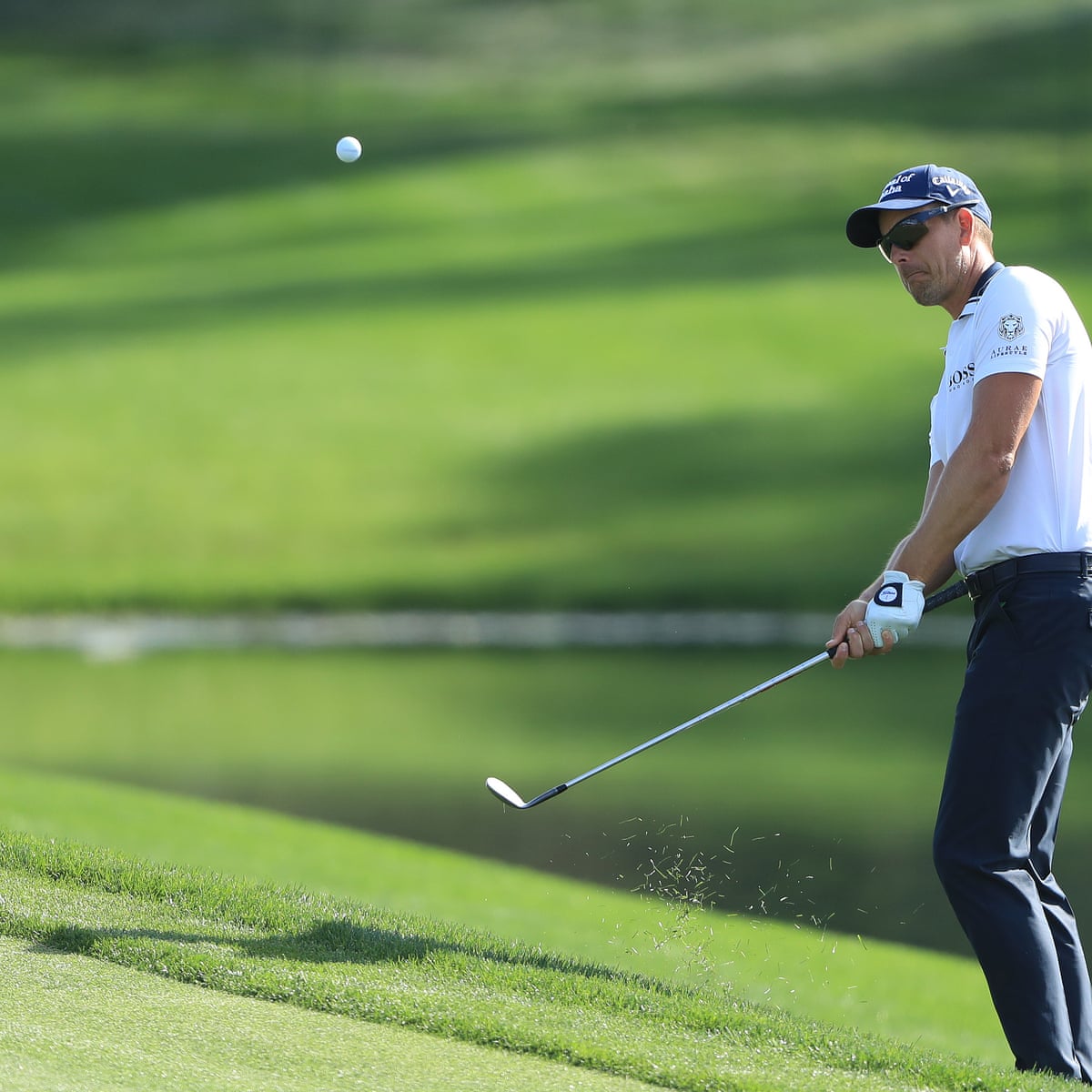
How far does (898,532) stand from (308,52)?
2217 centimetres

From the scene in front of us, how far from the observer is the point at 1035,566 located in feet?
11.9

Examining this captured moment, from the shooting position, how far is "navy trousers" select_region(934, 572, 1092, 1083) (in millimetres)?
3598

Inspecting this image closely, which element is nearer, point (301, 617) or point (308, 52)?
point (301, 617)

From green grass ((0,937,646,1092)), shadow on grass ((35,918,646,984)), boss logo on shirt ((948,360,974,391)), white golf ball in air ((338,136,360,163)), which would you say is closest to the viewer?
green grass ((0,937,646,1092))

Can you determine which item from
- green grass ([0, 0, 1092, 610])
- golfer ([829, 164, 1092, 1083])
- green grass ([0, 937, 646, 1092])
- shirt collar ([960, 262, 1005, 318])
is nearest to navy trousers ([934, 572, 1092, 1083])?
golfer ([829, 164, 1092, 1083])

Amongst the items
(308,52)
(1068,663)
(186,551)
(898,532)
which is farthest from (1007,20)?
(1068,663)

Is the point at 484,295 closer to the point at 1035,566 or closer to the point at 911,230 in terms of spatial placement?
the point at 911,230

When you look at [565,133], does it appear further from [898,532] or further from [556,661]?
[556,661]

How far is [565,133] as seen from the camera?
33188mm

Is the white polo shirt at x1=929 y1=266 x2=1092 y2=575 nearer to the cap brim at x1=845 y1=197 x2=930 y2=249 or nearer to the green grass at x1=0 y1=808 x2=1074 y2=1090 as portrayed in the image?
the cap brim at x1=845 y1=197 x2=930 y2=249

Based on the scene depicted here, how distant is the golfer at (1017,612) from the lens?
11.8ft

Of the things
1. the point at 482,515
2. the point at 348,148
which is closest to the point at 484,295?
the point at 482,515

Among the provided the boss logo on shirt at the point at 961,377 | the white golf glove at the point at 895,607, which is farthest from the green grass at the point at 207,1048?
the boss logo on shirt at the point at 961,377

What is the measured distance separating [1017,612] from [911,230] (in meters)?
0.91
